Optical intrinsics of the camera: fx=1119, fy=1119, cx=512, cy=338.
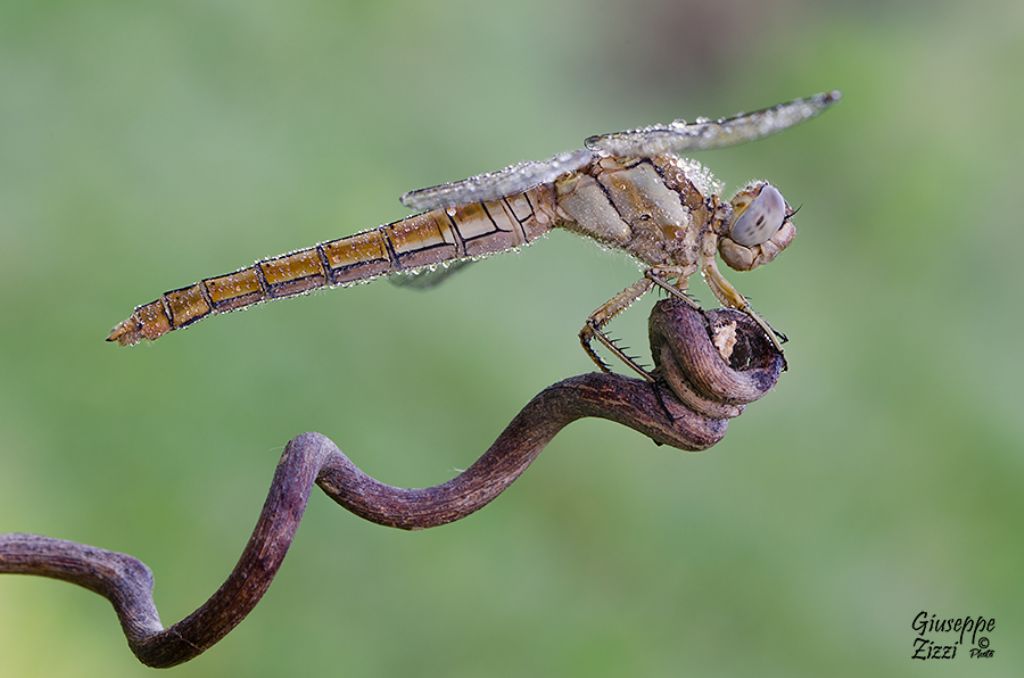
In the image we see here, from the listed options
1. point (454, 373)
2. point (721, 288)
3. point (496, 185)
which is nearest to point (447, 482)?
point (496, 185)

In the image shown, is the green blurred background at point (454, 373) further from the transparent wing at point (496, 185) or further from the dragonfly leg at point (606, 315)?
the transparent wing at point (496, 185)

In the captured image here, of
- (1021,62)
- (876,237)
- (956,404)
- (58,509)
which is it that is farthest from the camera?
(1021,62)

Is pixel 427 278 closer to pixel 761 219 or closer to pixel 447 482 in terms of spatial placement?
pixel 761 219

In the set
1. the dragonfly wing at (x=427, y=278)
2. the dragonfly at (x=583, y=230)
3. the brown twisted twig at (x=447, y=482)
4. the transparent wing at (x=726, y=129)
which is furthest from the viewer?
the dragonfly wing at (x=427, y=278)

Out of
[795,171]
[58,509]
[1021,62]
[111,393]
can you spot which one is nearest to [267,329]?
[111,393]

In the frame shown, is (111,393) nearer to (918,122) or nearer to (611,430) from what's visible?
(611,430)

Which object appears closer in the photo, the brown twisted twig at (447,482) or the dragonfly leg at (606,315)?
the brown twisted twig at (447,482)

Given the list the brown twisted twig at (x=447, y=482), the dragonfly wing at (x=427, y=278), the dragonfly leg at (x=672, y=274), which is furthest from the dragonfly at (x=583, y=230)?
the brown twisted twig at (x=447, y=482)
